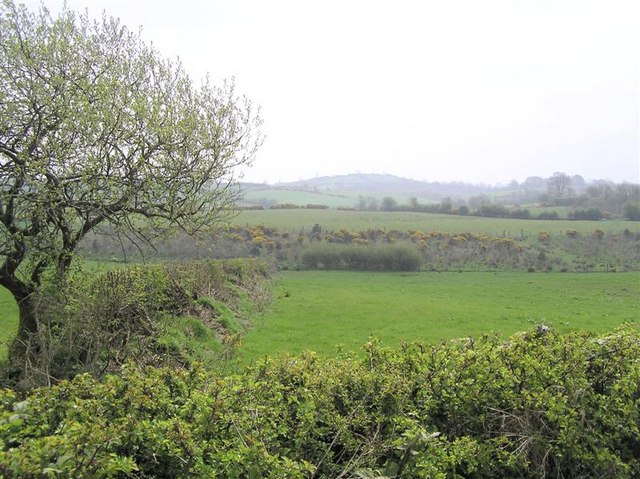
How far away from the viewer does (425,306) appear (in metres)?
24.8

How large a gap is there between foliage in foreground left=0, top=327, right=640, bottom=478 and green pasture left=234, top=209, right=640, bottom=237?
44.8m

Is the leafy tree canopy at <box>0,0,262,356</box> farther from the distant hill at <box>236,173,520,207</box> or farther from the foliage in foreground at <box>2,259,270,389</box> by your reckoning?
the distant hill at <box>236,173,520,207</box>

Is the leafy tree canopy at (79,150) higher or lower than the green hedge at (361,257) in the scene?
higher

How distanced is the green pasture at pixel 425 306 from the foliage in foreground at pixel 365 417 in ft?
15.5

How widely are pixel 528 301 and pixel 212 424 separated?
92.8 feet

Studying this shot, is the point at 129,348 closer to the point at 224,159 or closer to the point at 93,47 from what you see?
the point at 224,159

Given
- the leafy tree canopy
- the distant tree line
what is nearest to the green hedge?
the leafy tree canopy

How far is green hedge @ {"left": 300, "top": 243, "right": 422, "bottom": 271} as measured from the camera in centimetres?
4281

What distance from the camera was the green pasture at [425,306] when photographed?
1661 cm

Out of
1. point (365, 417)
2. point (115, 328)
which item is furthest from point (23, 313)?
point (365, 417)

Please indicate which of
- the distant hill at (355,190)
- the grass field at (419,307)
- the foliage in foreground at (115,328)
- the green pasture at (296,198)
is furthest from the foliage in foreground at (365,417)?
the distant hill at (355,190)

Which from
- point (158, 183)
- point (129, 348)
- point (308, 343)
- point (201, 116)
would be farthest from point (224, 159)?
point (308, 343)

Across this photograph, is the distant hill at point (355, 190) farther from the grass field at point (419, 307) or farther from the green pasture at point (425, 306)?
the grass field at point (419, 307)

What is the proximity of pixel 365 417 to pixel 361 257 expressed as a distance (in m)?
39.0
